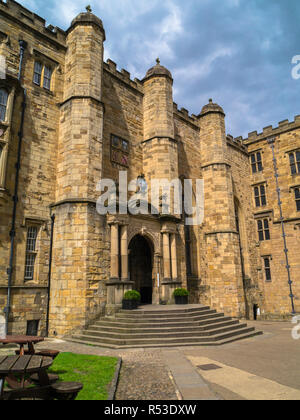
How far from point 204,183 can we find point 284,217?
25.0ft

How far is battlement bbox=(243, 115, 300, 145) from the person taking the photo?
24938mm

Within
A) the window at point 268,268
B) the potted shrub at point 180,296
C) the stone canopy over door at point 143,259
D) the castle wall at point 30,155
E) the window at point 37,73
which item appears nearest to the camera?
the castle wall at point 30,155

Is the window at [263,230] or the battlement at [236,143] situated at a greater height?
the battlement at [236,143]

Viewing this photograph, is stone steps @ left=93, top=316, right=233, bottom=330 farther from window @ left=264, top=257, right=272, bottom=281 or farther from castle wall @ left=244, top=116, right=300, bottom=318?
window @ left=264, top=257, right=272, bottom=281

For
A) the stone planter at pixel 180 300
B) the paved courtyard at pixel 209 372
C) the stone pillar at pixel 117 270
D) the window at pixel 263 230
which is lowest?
the paved courtyard at pixel 209 372

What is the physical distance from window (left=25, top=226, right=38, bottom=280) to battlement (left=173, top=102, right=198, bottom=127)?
1402 centimetres

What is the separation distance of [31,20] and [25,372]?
15768 millimetres

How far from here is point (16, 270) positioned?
11.9 m

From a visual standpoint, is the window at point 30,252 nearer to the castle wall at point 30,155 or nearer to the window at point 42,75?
the castle wall at point 30,155

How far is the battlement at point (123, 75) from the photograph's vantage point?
693 inches

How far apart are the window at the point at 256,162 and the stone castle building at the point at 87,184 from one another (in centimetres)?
643
